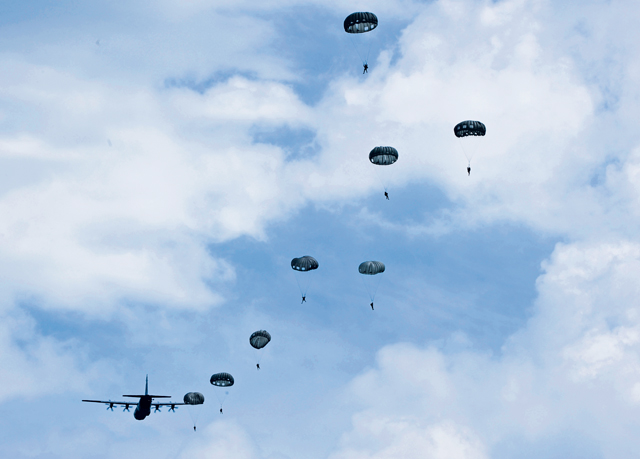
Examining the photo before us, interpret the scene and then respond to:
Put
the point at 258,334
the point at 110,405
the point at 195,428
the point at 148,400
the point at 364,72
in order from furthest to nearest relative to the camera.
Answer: the point at 110,405 → the point at 148,400 → the point at 195,428 → the point at 258,334 → the point at 364,72

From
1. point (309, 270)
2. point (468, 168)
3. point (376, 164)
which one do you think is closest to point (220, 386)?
point (309, 270)

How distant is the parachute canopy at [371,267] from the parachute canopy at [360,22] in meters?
33.8

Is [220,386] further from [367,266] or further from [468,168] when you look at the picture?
[468,168]

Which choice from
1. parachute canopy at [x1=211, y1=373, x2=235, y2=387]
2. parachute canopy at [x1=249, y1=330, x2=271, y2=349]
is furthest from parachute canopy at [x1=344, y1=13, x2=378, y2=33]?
parachute canopy at [x1=211, y1=373, x2=235, y2=387]

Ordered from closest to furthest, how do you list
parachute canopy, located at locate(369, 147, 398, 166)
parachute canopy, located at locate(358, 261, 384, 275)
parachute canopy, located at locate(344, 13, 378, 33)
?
parachute canopy, located at locate(344, 13, 378, 33) < parachute canopy, located at locate(369, 147, 398, 166) < parachute canopy, located at locate(358, 261, 384, 275)

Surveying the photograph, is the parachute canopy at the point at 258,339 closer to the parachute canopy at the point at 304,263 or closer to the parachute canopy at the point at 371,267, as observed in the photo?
the parachute canopy at the point at 304,263

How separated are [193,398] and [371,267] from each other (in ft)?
143

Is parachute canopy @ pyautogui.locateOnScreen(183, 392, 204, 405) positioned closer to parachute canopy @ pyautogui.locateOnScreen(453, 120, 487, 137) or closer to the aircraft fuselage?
the aircraft fuselage

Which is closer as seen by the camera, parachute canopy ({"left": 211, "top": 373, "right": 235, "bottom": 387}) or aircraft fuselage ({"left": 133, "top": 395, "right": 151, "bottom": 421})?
parachute canopy ({"left": 211, "top": 373, "right": 235, "bottom": 387})

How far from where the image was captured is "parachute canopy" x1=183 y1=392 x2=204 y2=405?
113 meters

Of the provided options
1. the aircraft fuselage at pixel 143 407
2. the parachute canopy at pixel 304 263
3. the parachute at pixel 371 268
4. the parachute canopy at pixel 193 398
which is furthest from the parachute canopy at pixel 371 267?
the aircraft fuselage at pixel 143 407

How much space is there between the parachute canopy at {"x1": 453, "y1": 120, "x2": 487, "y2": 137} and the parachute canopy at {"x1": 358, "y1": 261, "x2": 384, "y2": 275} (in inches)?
888

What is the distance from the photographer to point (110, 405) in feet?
463

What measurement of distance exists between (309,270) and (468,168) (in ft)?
91.1
